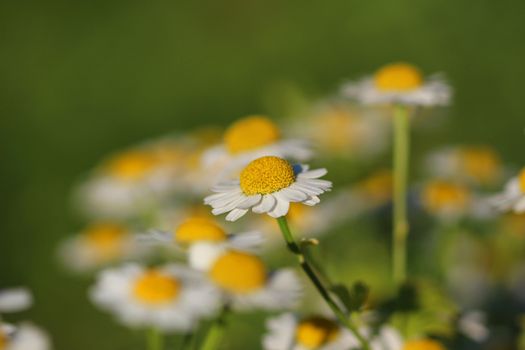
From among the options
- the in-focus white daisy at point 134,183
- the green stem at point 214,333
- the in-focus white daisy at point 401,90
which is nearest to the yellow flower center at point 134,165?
the in-focus white daisy at point 134,183

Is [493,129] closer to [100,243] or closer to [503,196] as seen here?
[100,243]

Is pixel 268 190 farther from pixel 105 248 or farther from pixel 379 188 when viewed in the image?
pixel 105 248

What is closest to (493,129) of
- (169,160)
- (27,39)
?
(169,160)

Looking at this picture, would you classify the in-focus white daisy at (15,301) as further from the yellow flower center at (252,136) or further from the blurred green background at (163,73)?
the blurred green background at (163,73)

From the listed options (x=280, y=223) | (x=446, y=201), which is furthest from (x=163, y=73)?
(x=280, y=223)

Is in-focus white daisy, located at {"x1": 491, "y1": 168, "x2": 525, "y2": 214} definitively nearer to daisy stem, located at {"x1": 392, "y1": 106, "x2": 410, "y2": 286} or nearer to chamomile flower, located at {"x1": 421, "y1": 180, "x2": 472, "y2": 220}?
daisy stem, located at {"x1": 392, "y1": 106, "x2": 410, "y2": 286}

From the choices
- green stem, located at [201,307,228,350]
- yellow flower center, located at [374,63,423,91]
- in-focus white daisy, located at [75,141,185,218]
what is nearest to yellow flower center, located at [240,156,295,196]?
green stem, located at [201,307,228,350]
